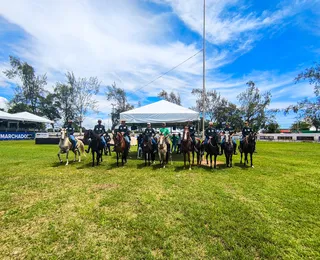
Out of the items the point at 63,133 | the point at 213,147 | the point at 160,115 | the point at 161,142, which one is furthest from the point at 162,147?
the point at 63,133

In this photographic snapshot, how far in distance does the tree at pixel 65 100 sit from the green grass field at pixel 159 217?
163 feet

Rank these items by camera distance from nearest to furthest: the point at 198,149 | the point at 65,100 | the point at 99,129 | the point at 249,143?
1. the point at 249,143
2. the point at 198,149
3. the point at 99,129
4. the point at 65,100

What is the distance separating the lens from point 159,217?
4.22 m


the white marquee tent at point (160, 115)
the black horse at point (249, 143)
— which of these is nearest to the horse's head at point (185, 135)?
the white marquee tent at point (160, 115)

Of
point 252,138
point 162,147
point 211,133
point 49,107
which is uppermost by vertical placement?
point 49,107

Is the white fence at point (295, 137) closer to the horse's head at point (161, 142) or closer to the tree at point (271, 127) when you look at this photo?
the tree at point (271, 127)

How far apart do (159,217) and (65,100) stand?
57.2m

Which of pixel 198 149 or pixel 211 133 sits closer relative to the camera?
pixel 211 133

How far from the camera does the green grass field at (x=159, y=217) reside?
314 cm

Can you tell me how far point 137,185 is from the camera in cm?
644

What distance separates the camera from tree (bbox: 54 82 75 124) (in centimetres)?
5103

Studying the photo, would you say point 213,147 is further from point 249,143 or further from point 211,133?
point 249,143

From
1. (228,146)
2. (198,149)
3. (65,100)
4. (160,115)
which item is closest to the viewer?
(228,146)

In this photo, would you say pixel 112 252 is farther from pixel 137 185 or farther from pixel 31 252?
pixel 137 185
